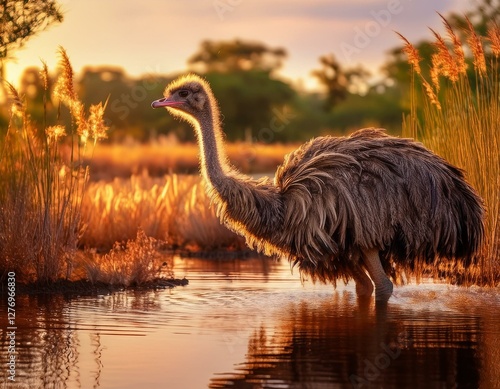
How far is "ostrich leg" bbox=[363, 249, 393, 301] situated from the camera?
38.0ft

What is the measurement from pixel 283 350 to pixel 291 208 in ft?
9.16

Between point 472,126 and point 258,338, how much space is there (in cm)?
482

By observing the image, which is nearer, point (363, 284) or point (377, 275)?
point (377, 275)

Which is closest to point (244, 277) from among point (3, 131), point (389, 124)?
point (3, 131)

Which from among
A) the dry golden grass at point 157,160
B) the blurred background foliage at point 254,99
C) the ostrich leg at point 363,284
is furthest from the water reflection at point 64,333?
the blurred background foliage at point 254,99

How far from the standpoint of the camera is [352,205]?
11320 millimetres

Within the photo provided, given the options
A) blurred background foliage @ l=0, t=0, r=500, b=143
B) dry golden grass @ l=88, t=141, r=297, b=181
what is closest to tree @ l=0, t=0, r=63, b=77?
dry golden grass @ l=88, t=141, r=297, b=181

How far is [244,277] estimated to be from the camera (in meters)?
13.5

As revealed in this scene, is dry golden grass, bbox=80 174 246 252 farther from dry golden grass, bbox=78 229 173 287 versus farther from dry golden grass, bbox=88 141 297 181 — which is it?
dry golden grass, bbox=88 141 297 181

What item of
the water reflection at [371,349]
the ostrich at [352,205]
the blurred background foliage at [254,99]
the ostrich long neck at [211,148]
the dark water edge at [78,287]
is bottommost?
the water reflection at [371,349]

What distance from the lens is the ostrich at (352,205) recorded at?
11375mm

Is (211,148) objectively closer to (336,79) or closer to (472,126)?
(472,126)

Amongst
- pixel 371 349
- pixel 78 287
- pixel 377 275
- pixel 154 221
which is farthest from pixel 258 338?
pixel 154 221

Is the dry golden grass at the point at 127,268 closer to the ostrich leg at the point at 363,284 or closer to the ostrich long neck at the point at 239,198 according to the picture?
the ostrich long neck at the point at 239,198
